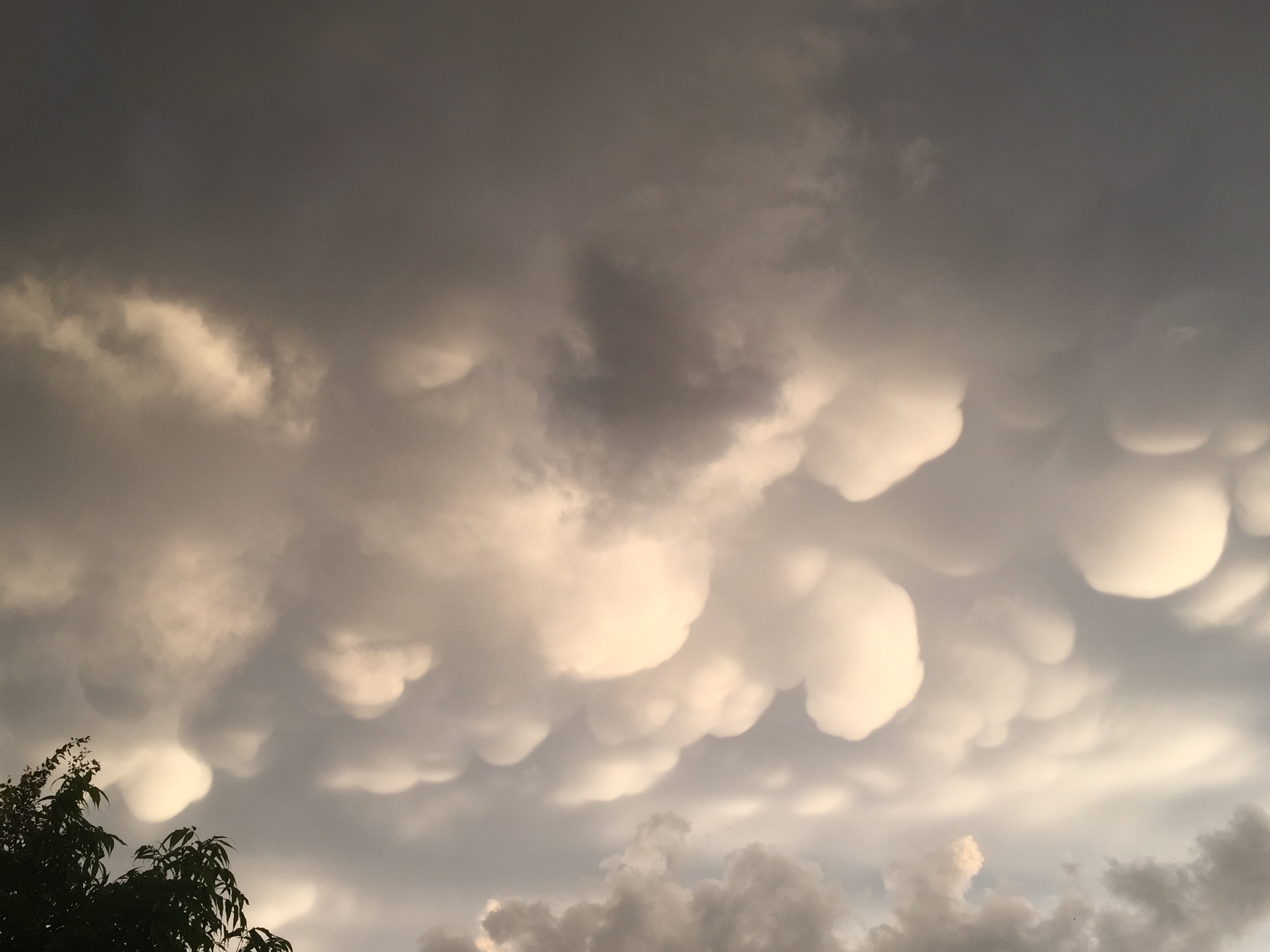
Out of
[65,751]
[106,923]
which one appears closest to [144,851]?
[106,923]

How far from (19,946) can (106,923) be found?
1.47 metres

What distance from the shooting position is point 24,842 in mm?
15422

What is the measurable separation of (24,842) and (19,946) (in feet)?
8.87

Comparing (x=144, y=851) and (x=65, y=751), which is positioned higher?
(x=65, y=751)

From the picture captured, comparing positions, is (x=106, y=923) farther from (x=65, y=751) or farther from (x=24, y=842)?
(x=65, y=751)

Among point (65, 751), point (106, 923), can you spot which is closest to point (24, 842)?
point (65, 751)

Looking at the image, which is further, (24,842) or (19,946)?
(24,842)

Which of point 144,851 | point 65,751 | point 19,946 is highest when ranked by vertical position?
point 65,751

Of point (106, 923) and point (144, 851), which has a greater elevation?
point (144, 851)

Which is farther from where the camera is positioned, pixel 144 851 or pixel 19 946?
pixel 144 851

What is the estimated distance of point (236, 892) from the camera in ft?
52.6

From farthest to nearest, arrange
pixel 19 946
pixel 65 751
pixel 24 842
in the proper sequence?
pixel 65 751, pixel 24 842, pixel 19 946

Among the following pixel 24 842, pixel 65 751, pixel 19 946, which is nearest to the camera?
pixel 19 946

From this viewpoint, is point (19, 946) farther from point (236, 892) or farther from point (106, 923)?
point (236, 892)
